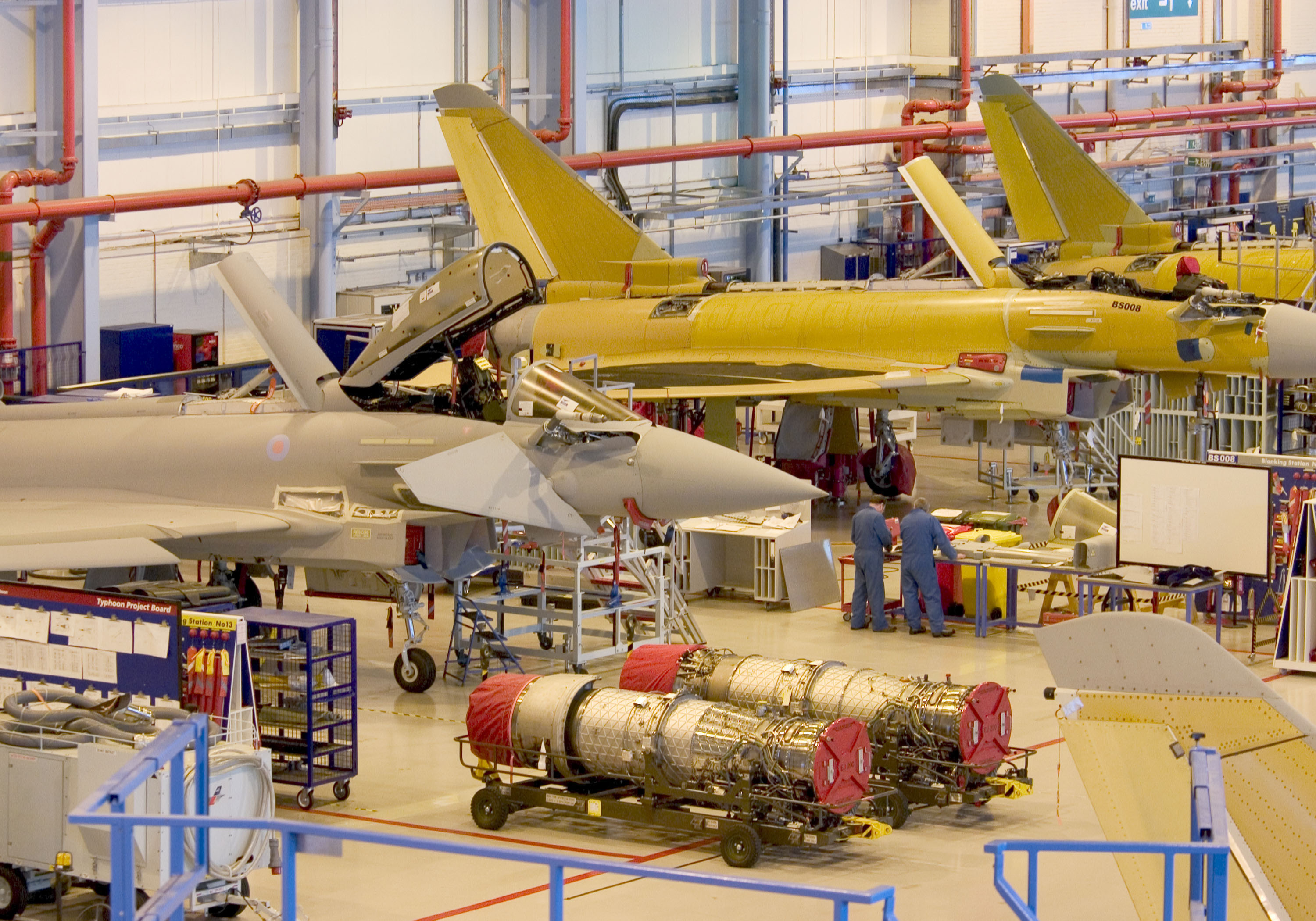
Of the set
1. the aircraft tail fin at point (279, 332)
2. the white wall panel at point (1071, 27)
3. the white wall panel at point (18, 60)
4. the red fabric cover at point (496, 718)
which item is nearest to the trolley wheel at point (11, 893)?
the red fabric cover at point (496, 718)

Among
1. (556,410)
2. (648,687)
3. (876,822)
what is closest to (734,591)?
(556,410)

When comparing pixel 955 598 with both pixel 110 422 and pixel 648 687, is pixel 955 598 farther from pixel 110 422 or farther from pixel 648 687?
pixel 110 422

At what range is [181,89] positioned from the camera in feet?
86.3

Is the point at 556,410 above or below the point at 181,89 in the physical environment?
below

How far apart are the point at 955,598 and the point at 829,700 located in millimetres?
5954

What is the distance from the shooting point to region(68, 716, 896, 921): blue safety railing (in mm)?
5566

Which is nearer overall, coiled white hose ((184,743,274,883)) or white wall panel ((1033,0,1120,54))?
coiled white hose ((184,743,274,883))

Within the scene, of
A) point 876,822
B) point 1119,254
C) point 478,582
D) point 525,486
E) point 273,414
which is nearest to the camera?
point 876,822

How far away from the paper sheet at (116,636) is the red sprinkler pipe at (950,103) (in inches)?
1050

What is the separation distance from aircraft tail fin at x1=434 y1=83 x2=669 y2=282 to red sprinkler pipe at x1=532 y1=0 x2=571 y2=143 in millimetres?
7248

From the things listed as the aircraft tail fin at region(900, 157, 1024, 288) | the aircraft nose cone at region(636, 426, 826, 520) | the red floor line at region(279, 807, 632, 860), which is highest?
the aircraft tail fin at region(900, 157, 1024, 288)

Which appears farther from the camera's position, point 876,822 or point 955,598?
point 955,598

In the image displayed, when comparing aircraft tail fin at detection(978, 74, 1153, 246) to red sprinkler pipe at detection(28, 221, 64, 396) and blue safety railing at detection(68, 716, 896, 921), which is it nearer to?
red sprinkler pipe at detection(28, 221, 64, 396)

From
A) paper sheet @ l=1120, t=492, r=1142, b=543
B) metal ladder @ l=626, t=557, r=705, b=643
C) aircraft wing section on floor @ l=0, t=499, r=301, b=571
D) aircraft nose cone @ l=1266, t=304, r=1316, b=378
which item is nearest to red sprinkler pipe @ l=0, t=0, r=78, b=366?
aircraft wing section on floor @ l=0, t=499, r=301, b=571
